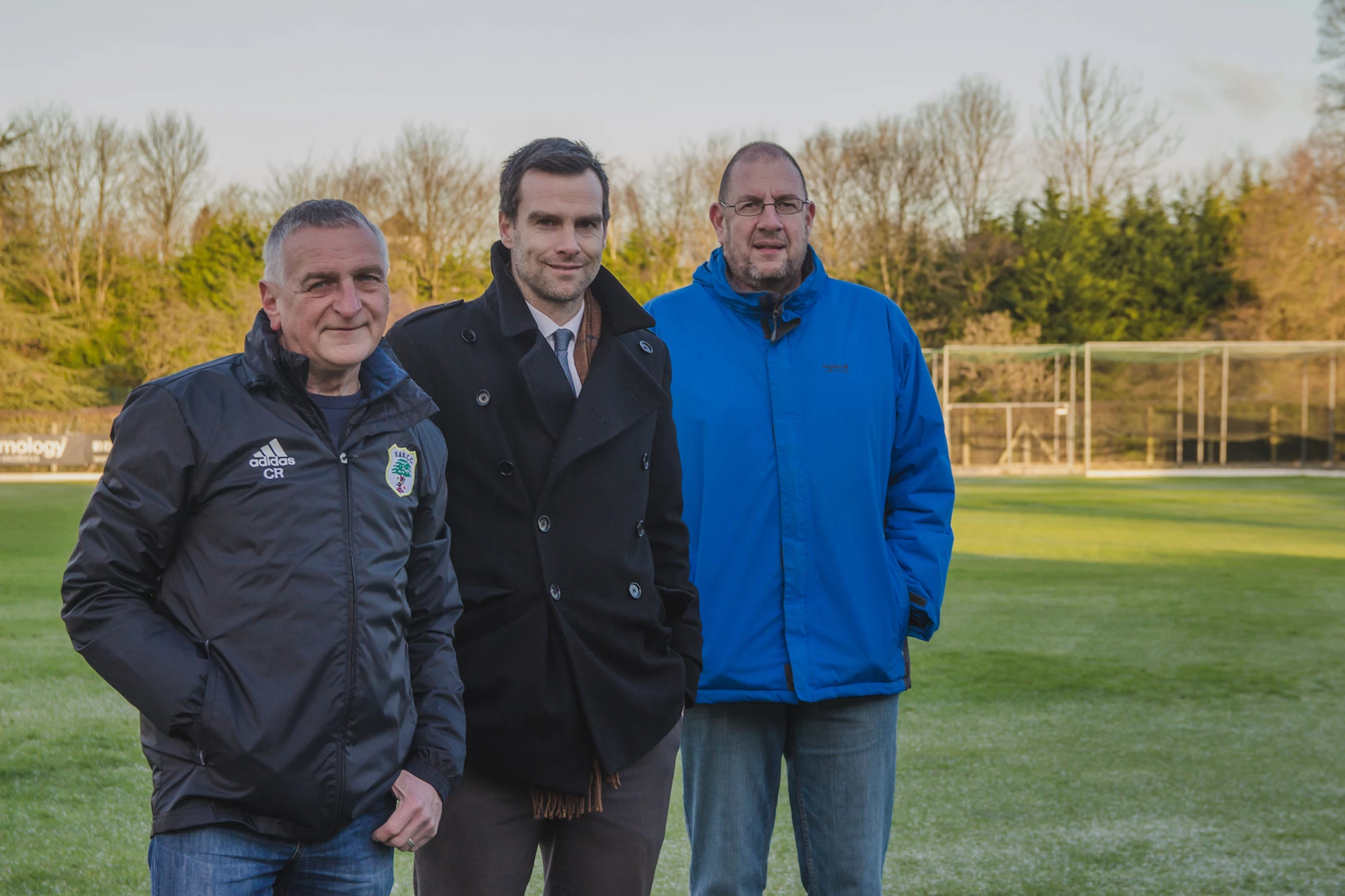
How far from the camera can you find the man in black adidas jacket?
77.4 inches

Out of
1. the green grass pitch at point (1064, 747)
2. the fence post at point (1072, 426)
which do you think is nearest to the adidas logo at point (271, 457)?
the green grass pitch at point (1064, 747)

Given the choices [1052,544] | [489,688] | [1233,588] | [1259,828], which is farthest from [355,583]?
[1052,544]

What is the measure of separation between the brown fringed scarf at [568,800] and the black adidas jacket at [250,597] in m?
0.41

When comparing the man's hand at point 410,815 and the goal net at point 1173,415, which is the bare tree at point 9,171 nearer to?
the goal net at point 1173,415

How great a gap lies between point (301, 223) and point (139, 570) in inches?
25.8

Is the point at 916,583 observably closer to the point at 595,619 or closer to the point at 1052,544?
the point at 595,619

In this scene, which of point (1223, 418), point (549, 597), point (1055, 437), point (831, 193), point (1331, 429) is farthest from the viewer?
point (831, 193)

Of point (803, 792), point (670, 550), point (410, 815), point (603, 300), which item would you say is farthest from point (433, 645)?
point (803, 792)

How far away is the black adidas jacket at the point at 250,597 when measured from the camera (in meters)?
1.96

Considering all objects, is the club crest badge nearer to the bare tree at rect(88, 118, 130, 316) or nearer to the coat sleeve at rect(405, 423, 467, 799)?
the coat sleeve at rect(405, 423, 467, 799)

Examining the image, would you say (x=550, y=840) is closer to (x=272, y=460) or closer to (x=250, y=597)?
(x=250, y=597)

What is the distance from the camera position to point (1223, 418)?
32.8m

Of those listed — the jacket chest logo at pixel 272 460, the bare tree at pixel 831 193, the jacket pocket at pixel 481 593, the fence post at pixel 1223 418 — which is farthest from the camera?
the bare tree at pixel 831 193

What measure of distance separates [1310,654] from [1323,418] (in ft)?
89.2
